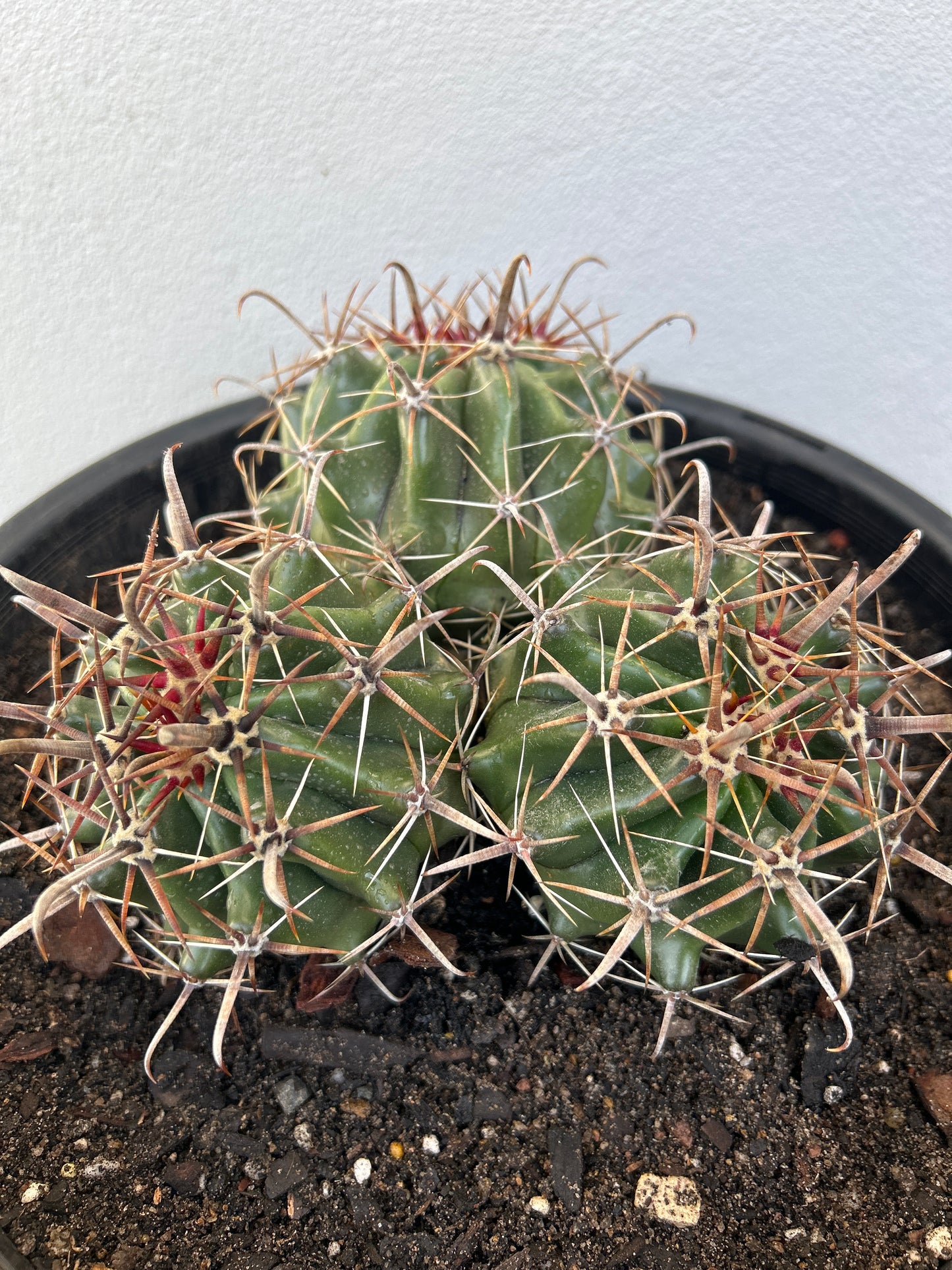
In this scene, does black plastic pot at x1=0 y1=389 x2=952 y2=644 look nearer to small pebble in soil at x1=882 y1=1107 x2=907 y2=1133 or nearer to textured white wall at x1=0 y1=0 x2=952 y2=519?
textured white wall at x1=0 y1=0 x2=952 y2=519

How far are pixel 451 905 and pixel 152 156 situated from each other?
3.78ft

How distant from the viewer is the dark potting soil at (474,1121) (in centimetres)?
76

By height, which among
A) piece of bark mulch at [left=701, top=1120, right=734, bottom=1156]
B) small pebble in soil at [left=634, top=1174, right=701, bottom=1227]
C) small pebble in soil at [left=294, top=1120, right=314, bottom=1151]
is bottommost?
piece of bark mulch at [left=701, top=1120, right=734, bottom=1156]

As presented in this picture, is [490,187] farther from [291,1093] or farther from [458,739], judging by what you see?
[291,1093]

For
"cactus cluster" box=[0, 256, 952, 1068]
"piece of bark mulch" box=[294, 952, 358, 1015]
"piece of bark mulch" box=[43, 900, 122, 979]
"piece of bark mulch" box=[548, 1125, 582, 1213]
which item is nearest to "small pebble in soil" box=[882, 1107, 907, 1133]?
"cactus cluster" box=[0, 256, 952, 1068]

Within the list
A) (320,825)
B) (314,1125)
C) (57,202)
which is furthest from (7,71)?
(314,1125)

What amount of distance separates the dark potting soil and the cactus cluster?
0.05 metres

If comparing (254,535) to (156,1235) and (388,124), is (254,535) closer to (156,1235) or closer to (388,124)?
(156,1235)

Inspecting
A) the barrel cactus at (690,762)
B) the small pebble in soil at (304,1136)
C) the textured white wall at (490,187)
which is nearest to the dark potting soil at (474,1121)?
the small pebble in soil at (304,1136)

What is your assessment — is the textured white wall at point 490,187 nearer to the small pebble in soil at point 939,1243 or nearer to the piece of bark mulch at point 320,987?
the piece of bark mulch at point 320,987

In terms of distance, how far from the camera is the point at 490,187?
158 cm

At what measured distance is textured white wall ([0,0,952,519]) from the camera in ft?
4.63

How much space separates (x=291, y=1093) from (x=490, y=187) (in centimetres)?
134

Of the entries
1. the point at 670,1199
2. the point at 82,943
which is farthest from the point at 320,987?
the point at 670,1199
